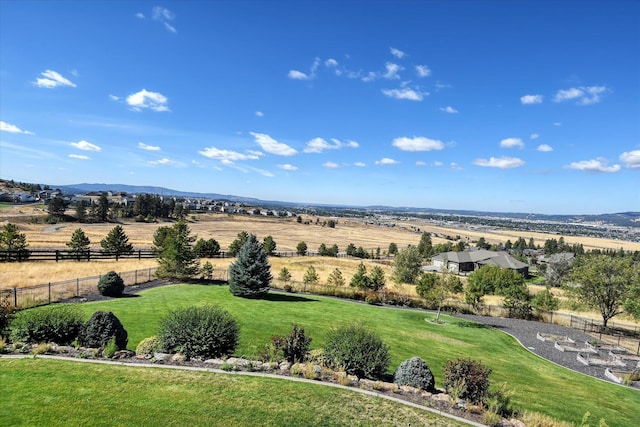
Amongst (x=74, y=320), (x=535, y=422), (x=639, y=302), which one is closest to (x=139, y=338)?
(x=74, y=320)

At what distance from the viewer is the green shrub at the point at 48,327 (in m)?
12.2

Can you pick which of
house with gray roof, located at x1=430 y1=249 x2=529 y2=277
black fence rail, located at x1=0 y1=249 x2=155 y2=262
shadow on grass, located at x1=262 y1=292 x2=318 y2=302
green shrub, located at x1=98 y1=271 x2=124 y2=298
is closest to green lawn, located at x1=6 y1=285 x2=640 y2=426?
shadow on grass, located at x1=262 y1=292 x2=318 y2=302

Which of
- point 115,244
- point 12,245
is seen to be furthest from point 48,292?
point 115,244

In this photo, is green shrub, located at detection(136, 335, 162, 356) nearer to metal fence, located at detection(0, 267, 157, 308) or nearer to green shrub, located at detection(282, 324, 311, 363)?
green shrub, located at detection(282, 324, 311, 363)

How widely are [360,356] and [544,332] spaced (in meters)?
25.1

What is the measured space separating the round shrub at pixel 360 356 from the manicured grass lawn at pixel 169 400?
1738 millimetres

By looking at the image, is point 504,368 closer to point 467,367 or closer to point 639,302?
point 467,367

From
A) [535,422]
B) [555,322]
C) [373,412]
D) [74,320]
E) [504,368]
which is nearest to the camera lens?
[373,412]

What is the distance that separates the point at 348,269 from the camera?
59.3 m

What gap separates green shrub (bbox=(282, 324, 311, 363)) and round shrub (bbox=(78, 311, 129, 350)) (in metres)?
5.84

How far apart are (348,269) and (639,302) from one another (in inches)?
1441

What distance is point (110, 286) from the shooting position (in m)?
23.5

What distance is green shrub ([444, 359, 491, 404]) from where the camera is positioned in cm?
1083

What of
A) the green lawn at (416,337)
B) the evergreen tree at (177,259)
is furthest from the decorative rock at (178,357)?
the evergreen tree at (177,259)
